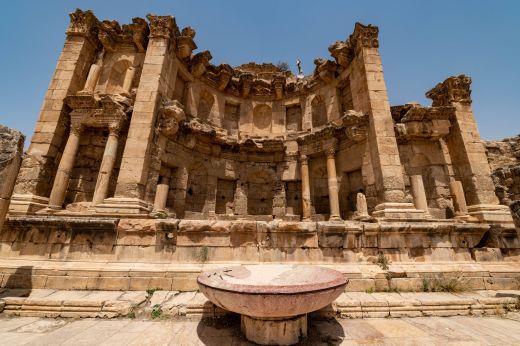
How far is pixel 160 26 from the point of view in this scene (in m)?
9.71

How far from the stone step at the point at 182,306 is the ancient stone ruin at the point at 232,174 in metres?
0.47

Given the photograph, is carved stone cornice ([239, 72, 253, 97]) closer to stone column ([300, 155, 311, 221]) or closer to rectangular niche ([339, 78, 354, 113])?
rectangular niche ([339, 78, 354, 113])

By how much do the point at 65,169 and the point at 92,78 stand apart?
14.8 feet

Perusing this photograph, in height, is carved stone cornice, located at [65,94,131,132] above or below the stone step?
above

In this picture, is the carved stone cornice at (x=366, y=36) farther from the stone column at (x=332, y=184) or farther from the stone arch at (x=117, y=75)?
the stone arch at (x=117, y=75)

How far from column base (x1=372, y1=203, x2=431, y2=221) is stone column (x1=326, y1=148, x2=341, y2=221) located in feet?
7.48

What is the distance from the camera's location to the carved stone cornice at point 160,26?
9.60 metres

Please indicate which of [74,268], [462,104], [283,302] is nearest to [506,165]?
[462,104]

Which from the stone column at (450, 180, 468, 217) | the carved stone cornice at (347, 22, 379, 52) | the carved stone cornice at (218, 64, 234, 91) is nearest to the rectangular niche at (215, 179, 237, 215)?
the carved stone cornice at (218, 64, 234, 91)

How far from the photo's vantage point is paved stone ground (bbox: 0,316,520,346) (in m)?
2.56

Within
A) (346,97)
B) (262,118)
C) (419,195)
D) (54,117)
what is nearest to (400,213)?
(419,195)

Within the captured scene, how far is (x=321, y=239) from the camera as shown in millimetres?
4664

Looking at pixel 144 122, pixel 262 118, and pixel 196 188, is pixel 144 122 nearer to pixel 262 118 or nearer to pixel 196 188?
pixel 196 188

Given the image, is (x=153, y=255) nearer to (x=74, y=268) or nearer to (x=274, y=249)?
(x=74, y=268)
